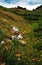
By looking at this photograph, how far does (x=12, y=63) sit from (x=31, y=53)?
7.79 ft

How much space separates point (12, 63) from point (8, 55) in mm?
1048

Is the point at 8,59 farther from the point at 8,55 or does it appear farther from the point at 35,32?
the point at 35,32

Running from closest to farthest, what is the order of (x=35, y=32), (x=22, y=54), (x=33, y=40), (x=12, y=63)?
(x=12, y=63) < (x=22, y=54) < (x=33, y=40) < (x=35, y=32)

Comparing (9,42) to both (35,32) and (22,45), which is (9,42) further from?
(35,32)

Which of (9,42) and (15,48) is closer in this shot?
(15,48)

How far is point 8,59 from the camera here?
17.8m

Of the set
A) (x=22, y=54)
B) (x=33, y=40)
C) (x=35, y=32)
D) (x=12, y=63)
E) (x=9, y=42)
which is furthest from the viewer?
(x=35, y=32)

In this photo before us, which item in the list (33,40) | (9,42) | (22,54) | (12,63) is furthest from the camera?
(33,40)

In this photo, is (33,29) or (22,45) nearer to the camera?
(22,45)

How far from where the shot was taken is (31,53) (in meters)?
19.4

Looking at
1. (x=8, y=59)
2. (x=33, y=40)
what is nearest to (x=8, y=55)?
(x=8, y=59)

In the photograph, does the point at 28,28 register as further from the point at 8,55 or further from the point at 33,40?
the point at 8,55

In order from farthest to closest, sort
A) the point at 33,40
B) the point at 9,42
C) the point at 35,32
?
the point at 35,32 → the point at 33,40 → the point at 9,42

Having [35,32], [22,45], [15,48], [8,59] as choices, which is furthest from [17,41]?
[35,32]
